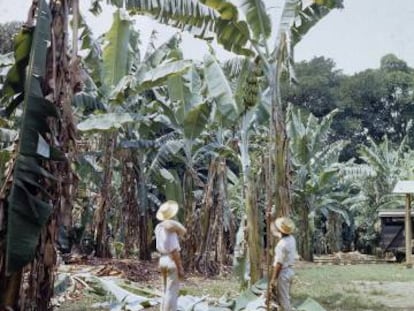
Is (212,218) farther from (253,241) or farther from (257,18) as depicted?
(257,18)

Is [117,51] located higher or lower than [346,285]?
higher

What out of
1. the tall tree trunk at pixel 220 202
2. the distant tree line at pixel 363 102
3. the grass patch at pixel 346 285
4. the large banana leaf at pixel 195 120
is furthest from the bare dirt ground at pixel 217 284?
the distant tree line at pixel 363 102

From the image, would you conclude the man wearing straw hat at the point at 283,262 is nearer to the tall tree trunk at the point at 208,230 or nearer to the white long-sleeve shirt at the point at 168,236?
the white long-sleeve shirt at the point at 168,236

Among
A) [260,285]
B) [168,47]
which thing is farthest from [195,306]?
[168,47]

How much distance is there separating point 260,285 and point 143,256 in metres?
6.18

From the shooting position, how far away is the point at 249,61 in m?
8.63

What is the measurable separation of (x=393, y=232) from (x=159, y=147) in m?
9.34

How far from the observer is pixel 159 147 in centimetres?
1277

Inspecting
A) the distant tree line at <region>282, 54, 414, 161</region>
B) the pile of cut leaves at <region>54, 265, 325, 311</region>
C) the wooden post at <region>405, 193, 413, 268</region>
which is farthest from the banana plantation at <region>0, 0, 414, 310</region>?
the distant tree line at <region>282, 54, 414, 161</region>

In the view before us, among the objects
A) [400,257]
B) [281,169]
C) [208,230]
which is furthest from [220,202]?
[400,257]

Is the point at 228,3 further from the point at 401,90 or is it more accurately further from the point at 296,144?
the point at 401,90

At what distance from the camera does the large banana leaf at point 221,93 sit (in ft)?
31.7

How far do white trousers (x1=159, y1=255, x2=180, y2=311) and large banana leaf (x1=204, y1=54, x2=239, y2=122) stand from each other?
13.3ft

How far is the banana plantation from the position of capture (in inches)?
179
